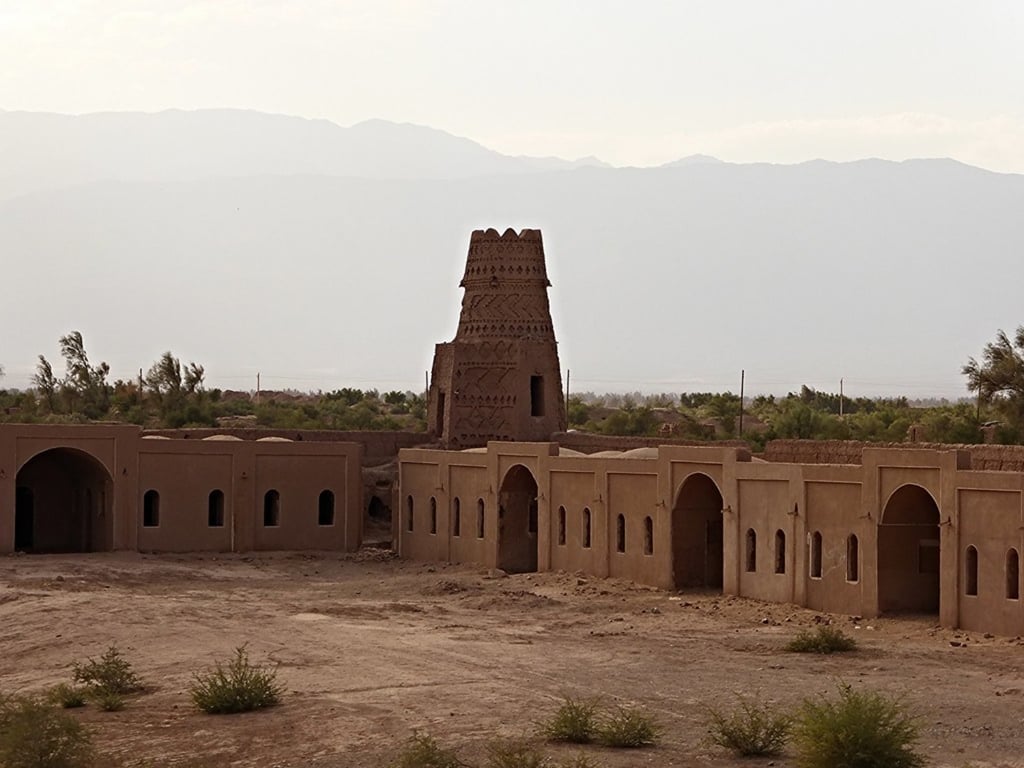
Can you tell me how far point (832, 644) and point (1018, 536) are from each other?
9.38 ft

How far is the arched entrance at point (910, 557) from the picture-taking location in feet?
81.9

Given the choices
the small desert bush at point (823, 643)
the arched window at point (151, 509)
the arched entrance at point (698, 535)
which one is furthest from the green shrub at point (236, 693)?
the arched window at point (151, 509)

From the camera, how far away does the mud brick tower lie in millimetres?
43000

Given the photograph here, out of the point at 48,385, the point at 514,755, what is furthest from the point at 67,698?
the point at 48,385

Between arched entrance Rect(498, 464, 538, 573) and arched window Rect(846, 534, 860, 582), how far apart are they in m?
10.3

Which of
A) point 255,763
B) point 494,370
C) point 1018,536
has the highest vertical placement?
point 494,370

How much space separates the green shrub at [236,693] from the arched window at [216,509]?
1776cm

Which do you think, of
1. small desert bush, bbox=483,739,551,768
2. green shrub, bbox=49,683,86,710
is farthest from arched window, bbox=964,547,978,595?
green shrub, bbox=49,683,86,710

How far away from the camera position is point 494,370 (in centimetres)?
4319

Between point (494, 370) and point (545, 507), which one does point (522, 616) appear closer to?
point (545, 507)

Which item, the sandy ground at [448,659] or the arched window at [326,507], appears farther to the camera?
the arched window at [326,507]

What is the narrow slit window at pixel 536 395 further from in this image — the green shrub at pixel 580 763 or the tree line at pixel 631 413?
the green shrub at pixel 580 763

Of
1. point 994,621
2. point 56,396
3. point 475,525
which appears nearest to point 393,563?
point 475,525

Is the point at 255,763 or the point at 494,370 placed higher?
the point at 494,370
